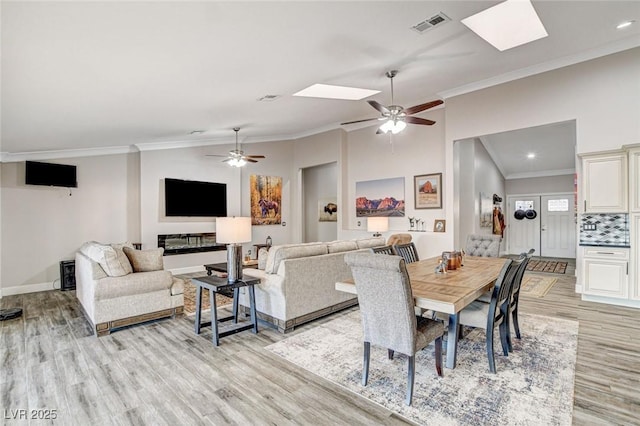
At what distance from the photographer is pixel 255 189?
8.40m

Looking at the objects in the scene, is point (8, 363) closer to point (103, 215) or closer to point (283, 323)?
point (283, 323)

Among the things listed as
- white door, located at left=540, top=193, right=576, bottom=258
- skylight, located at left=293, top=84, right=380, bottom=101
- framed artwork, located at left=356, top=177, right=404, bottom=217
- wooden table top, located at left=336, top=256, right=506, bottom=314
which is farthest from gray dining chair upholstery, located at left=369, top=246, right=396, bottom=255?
white door, located at left=540, top=193, right=576, bottom=258

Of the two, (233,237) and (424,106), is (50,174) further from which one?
(424,106)

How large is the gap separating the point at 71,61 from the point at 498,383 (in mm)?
4702

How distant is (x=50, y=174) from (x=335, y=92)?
5.51 metres

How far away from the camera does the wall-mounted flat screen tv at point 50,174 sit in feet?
18.6

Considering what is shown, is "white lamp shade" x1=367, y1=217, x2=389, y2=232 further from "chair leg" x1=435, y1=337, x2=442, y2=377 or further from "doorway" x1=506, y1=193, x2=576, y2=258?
"doorway" x1=506, y1=193, x2=576, y2=258

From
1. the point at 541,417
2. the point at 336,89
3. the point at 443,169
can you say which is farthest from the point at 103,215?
the point at 541,417

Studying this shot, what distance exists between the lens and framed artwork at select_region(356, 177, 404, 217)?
7125mm

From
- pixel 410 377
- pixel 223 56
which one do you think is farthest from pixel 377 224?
pixel 410 377

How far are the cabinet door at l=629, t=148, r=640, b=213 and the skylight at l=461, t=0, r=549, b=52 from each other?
199cm

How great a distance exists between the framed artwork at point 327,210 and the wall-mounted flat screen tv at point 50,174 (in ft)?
19.8

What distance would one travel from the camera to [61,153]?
6.03m

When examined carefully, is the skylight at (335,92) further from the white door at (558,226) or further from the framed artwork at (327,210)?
the white door at (558,226)
